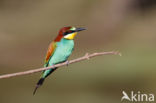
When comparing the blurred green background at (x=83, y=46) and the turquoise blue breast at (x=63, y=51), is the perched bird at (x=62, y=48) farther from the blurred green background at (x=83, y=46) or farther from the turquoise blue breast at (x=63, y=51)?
the blurred green background at (x=83, y=46)

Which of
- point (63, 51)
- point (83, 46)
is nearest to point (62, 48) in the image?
point (63, 51)

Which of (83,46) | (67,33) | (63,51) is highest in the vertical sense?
(67,33)

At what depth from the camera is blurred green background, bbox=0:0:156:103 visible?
5.90 m

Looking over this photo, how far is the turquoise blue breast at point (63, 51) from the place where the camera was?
265 cm

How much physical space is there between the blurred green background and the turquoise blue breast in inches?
108

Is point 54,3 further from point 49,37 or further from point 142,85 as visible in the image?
point 142,85

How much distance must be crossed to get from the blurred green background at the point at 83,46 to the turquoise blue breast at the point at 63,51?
108 inches

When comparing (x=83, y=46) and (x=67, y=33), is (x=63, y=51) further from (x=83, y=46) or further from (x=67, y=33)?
(x=83, y=46)

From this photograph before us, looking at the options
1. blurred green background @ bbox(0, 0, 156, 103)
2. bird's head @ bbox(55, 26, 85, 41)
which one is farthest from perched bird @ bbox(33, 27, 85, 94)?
blurred green background @ bbox(0, 0, 156, 103)

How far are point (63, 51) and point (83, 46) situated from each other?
5941 mm

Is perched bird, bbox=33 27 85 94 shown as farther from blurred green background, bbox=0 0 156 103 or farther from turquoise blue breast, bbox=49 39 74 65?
blurred green background, bbox=0 0 156 103

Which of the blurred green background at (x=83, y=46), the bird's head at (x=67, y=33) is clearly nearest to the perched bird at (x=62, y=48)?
Result: the bird's head at (x=67, y=33)

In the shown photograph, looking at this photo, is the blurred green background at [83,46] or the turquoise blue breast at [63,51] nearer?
the turquoise blue breast at [63,51]

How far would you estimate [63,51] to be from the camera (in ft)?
8.74
